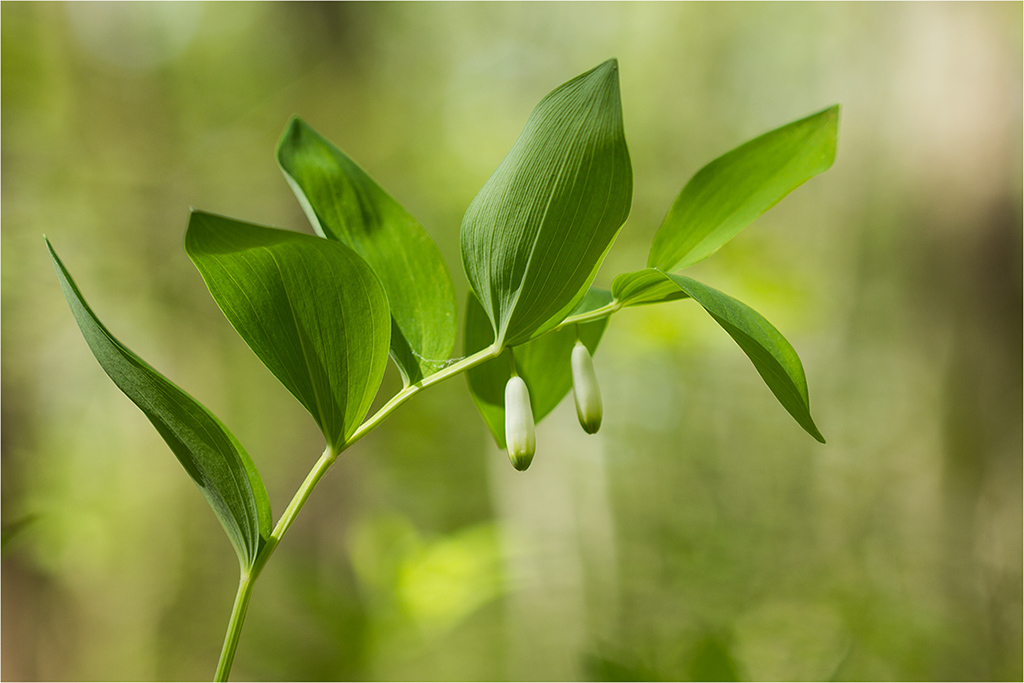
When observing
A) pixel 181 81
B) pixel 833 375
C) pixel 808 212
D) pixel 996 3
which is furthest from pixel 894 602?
pixel 181 81

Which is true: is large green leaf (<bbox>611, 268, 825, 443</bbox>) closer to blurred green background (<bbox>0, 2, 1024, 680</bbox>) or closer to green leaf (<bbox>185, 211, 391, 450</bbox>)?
green leaf (<bbox>185, 211, 391, 450</bbox>)

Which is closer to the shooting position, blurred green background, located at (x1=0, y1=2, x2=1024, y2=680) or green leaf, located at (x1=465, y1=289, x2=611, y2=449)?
green leaf, located at (x1=465, y1=289, x2=611, y2=449)

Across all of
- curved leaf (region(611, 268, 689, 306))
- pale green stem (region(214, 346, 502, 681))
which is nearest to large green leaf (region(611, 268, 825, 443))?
curved leaf (region(611, 268, 689, 306))

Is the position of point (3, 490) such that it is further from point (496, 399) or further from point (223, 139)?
point (496, 399)

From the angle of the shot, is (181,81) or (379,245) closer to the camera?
(379,245)

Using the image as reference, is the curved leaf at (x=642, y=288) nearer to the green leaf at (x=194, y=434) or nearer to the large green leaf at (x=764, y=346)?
the large green leaf at (x=764, y=346)

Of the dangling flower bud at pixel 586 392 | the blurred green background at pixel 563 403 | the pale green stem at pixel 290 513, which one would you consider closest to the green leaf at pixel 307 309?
the pale green stem at pixel 290 513
